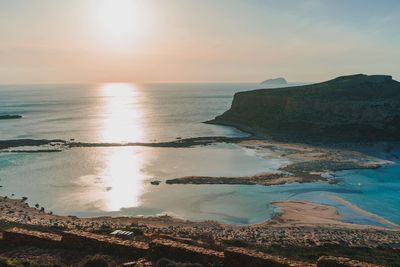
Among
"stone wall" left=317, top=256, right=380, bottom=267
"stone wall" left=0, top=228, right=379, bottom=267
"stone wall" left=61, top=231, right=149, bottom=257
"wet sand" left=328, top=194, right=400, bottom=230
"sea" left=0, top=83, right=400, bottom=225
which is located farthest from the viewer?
"sea" left=0, top=83, right=400, bottom=225

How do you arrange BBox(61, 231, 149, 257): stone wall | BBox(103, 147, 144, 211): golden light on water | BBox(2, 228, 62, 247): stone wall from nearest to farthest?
1. BBox(61, 231, 149, 257): stone wall
2. BBox(2, 228, 62, 247): stone wall
3. BBox(103, 147, 144, 211): golden light on water

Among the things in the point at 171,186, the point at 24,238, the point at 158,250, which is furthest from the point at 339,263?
the point at 171,186

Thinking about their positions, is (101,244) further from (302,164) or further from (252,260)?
(302,164)

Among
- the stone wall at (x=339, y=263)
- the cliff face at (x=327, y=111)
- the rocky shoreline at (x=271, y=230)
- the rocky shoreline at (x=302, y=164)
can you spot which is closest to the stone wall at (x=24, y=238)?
the rocky shoreline at (x=271, y=230)

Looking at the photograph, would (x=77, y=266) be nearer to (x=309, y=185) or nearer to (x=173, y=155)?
(x=309, y=185)

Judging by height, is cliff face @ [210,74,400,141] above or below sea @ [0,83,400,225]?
above

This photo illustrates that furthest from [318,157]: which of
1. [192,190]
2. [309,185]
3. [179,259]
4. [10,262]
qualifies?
[10,262]

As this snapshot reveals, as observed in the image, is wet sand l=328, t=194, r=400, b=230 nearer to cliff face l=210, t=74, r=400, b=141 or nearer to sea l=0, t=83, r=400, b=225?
sea l=0, t=83, r=400, b=225

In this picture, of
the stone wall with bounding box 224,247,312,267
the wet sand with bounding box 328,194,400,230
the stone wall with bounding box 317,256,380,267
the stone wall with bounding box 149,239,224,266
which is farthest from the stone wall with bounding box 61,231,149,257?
the wet sand with bounding box 328,194,400,230
